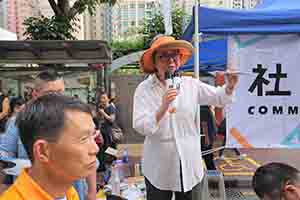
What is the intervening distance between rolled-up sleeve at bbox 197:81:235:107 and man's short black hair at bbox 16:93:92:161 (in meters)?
1.39

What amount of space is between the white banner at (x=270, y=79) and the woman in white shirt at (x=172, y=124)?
59cm

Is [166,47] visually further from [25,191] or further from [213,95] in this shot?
[25,191]

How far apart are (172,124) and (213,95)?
331 mm

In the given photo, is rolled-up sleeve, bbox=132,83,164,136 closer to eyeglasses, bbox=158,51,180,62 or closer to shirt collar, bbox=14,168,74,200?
eyeglasses, bbox=158,51,180,62

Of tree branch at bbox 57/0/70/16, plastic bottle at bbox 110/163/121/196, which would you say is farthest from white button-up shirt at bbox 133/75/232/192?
tree branch at bbox 57/0/70/16

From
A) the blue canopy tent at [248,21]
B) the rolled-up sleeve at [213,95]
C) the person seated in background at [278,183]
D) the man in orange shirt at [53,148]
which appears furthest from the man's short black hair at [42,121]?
the blue canopy tent at [248,21]

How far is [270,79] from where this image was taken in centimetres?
289

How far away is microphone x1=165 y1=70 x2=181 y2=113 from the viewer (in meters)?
2.25

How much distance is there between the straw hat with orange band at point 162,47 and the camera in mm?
2334

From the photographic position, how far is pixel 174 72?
7.57 feet

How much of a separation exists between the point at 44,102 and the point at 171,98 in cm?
108

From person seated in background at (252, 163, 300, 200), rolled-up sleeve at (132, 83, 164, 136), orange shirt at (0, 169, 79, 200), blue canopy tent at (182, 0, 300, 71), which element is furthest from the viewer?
blue canopy tent at (182, 0, 300, 71)

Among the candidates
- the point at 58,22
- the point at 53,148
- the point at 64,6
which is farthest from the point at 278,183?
the point at 64,6

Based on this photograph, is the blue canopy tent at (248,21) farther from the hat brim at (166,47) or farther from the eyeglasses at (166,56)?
the eyeglasses at (166,56)
